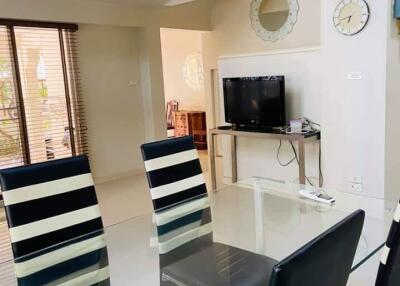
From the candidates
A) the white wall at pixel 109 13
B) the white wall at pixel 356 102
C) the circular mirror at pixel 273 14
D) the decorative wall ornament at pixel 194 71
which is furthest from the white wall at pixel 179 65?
the white wall at pixel 356 102

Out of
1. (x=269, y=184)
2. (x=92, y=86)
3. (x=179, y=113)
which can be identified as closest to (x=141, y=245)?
(x=269, y=184)

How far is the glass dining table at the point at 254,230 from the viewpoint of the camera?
2.03 meters

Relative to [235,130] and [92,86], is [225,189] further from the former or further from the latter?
[92,86]

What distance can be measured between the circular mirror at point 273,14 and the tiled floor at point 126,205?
7.98 ft

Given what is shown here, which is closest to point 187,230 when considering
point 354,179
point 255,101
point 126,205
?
point 354,179

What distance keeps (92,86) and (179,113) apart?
9.48 feet

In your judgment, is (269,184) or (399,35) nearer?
(269,184)

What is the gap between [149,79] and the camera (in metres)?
6.01

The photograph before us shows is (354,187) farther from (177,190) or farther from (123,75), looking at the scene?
(123,75)

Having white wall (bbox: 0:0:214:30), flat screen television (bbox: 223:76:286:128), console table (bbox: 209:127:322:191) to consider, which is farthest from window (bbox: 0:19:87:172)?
flat screen television (bbox: 223:76:286:128)

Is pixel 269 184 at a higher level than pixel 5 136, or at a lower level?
lower

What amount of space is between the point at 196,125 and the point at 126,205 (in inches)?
148

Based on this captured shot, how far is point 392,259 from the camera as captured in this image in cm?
116

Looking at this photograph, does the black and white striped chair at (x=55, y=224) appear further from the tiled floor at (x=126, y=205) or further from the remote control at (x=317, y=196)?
the tiled floor at (x=126, y=205)
